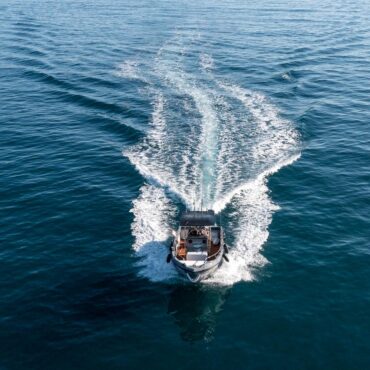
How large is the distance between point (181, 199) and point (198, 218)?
314 inches

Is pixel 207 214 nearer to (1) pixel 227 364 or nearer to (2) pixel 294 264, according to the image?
(2) pixel 294 264

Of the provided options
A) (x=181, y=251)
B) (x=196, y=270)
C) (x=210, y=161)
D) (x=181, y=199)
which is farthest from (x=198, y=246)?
(x=210, y=161)

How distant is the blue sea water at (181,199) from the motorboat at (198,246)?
5.69 ft

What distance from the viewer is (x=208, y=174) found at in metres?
66.2

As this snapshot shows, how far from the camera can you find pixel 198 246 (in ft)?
170

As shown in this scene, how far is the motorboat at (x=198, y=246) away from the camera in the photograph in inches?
1859

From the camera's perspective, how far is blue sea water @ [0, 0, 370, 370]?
138 ft

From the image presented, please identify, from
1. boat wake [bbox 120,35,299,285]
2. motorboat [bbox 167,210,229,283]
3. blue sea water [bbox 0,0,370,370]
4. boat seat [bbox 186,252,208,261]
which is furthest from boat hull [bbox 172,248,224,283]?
boat seat [bbox 186,252,208,261]

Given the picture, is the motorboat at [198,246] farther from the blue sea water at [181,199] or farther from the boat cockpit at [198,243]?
the blue sea water at [181,199]

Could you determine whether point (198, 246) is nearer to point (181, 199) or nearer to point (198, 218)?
point (198, 218)

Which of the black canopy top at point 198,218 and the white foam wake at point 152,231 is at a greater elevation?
the black canopy top at point 198,218

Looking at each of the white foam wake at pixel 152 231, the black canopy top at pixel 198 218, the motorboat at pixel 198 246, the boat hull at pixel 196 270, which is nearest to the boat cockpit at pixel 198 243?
the motorboat at pixel 198 246

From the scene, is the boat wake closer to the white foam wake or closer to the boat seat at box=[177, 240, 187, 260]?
the white foam wake

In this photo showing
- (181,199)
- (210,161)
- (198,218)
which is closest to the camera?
(198,218)
